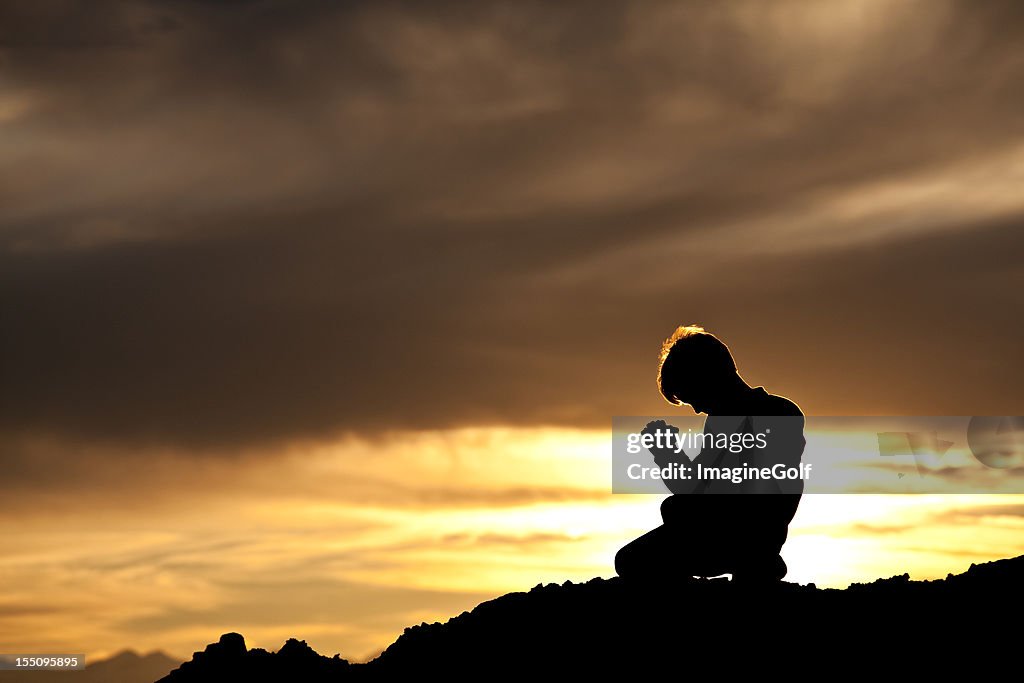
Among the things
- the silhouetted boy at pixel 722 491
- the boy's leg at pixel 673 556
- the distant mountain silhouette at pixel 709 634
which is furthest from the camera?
the boy's leg at pixel 673 556

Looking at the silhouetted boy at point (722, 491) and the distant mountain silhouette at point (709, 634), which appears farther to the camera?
the silhouetted boy at point (722, 491)

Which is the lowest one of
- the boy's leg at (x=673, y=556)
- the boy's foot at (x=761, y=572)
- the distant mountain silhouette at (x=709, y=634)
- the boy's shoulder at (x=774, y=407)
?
the distant mountain silhouette at (x=709, y=634)

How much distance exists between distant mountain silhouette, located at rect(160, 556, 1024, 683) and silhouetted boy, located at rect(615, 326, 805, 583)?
56 cm

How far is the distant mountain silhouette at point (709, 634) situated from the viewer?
1095cm

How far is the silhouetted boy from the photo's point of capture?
37.2 ft

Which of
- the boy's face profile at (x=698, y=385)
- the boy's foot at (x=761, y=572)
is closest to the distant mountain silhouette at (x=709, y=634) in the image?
the boy's foot at (x=761, y=572)

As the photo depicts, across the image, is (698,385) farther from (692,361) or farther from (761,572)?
(761,572)

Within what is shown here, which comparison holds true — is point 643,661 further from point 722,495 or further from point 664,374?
point 664,374

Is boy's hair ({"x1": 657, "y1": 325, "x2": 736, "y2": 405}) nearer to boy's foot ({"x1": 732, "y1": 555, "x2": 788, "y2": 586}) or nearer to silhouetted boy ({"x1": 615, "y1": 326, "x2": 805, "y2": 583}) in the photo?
silhouetted boy ({"x1": 615, "y1": 326, "x2": 805, "y2": 583})

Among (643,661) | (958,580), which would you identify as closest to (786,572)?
(643,661)

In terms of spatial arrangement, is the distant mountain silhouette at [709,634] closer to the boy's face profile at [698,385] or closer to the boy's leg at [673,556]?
the boy's leg at [673,556]

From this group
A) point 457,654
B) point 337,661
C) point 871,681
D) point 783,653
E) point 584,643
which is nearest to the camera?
point 871,681

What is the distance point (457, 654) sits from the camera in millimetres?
12805

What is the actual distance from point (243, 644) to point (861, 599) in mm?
7351
